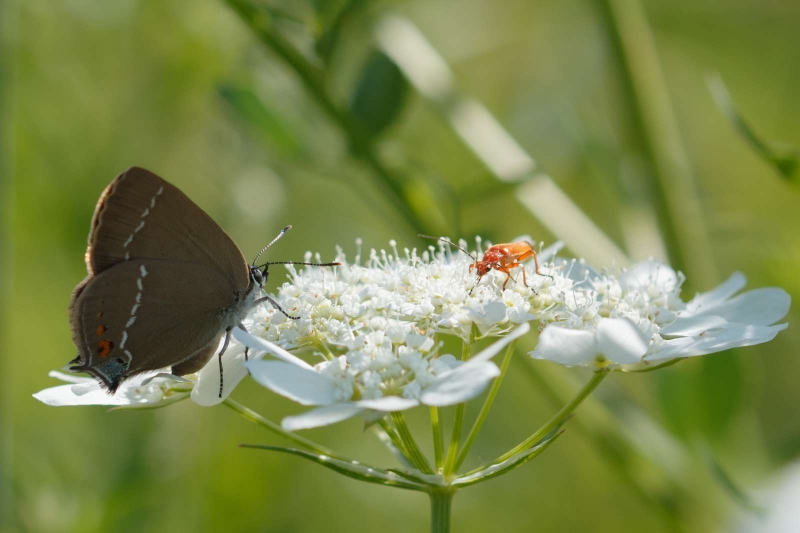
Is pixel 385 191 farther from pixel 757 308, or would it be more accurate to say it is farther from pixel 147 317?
pixel 757 308

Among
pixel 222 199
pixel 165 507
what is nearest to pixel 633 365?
pixel 165 507

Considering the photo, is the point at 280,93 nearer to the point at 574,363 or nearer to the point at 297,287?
the point at 297,287

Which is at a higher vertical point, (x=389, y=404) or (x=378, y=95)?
(x=378, y=95)

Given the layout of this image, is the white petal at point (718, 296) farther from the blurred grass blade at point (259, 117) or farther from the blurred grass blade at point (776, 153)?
the blurred grass blade at point (259, 117)

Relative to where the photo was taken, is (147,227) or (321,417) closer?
(321,417)

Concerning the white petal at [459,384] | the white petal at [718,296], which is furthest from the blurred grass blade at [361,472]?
the white petal at [718,296]

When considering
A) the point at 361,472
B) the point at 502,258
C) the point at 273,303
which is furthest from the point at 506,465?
the point at 273,303
